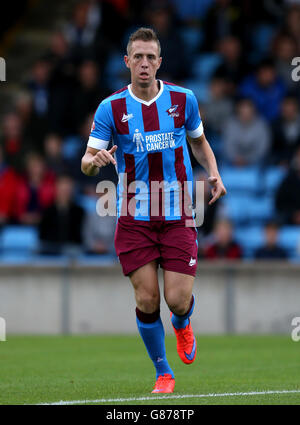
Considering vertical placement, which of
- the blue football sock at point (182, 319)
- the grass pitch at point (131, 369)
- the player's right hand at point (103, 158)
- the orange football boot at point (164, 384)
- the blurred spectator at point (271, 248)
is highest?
the player's right hand at point (103, 158)

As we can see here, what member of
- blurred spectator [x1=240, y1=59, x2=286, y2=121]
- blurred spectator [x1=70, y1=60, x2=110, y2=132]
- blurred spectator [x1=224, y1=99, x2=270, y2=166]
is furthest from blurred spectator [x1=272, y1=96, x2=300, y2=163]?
blurred spectator [x1=70, y1=60, x2=110, y2=132]

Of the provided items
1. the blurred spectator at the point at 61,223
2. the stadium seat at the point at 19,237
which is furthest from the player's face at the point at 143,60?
the stadium seat at the point at 19,237

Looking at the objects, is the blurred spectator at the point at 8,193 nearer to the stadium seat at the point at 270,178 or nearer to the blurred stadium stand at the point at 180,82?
the blurred stadium stand at the point at 180,82

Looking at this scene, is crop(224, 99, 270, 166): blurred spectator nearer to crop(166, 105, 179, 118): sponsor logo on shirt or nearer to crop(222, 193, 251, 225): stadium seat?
crop(222, 193, 251, 225): stadium seat

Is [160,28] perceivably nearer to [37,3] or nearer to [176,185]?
[37,3]

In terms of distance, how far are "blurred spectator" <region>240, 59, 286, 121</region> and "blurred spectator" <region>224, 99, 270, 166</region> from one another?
362mm

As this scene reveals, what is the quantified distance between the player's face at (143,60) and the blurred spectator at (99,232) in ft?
22.0

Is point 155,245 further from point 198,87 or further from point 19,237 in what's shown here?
point 198,87

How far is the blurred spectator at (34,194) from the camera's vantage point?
46.2ft

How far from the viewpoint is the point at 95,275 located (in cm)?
1275

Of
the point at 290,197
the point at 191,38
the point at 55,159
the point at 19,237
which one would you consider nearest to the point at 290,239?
the point at 290,197
